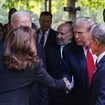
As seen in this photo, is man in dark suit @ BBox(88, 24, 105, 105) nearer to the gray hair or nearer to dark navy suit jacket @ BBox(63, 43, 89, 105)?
the gray hair

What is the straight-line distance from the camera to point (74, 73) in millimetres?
4922

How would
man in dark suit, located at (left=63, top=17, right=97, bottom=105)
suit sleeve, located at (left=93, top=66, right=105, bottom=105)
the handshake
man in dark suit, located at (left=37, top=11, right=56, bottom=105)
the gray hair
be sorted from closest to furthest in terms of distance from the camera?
suit sleeve, located at (left=93, top=66, right=105, bottom=105) < the gray hair < the handshake < man in dark suit, located at (left=63, top=17, right=97, bottom=105) < man in dark suit, located at (left=37, top=11, right=56, bottom=105)

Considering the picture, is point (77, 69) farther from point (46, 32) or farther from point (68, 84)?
point (46, 32)

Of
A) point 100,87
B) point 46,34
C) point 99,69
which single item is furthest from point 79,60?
point 46,34

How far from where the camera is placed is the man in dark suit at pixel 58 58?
555 centimetres

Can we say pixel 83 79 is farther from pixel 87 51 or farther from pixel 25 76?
pixel 25 76

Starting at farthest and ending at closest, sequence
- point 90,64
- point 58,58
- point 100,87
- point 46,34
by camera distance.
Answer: point 46,34
point 58,58
point 90,64
point 100,87

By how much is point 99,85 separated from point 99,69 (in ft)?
0.52

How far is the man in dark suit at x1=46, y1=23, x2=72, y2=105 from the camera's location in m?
5.55

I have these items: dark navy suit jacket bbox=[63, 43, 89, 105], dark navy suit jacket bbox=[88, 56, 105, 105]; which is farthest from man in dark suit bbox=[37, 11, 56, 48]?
dark navy suit jacket bbox=[88, 56, 105, 105]

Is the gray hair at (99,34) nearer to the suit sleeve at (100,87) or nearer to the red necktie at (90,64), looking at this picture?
the suit sleeve at (100,87)

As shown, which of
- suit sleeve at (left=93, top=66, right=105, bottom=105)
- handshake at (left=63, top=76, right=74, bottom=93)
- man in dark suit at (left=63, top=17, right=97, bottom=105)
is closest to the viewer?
suit sleeve at (left=93, top=66, right=105, bottom=105)

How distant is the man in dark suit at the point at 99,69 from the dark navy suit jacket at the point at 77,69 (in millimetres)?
710

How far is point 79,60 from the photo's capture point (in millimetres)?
4938
